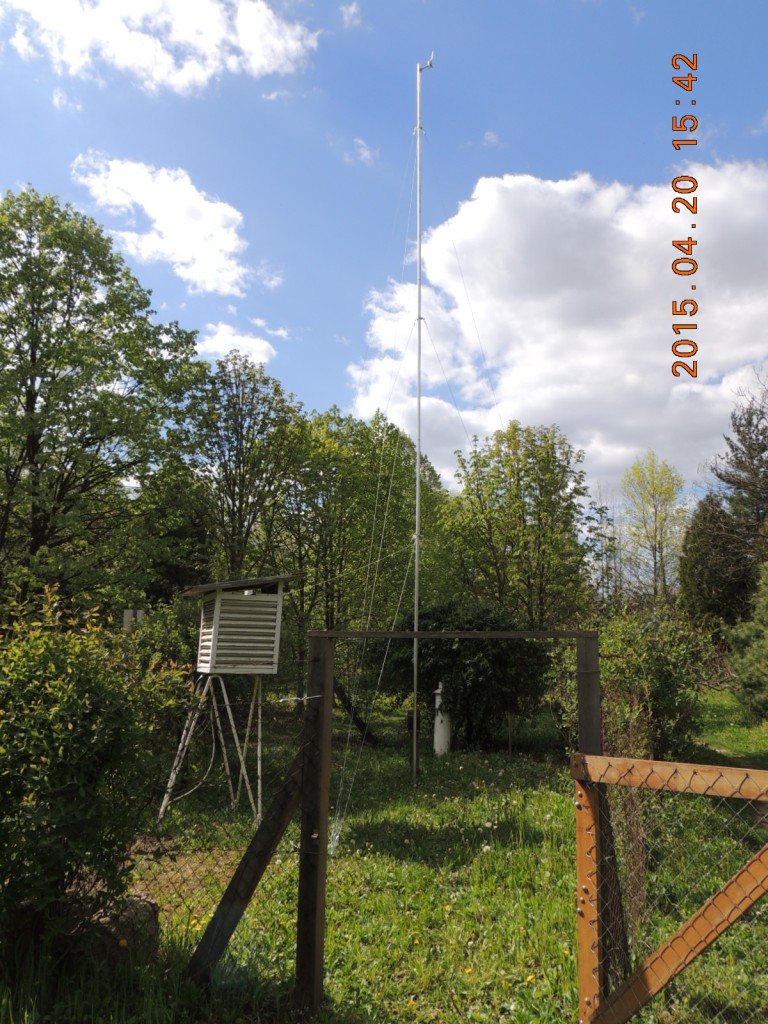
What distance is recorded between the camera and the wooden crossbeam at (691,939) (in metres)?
2.05

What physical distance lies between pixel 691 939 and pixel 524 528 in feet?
43.6

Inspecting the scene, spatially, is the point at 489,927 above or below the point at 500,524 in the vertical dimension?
below

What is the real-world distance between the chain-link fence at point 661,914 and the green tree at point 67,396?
9858 mm

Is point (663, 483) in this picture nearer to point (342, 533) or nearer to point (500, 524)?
point (500, 524)

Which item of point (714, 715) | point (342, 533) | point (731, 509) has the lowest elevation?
point (714, 715)

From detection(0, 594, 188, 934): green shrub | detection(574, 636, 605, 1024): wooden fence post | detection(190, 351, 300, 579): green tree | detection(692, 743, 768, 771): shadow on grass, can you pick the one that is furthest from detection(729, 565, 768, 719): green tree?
detection(0, 594, 188, 934): green shrub

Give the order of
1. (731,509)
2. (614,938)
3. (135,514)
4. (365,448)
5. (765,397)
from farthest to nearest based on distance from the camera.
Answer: (731,509) < (765,397) < (365,448) < (135,514) < (614,938)

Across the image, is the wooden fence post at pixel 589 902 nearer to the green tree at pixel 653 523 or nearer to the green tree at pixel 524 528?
the green tree at pixel 524 528

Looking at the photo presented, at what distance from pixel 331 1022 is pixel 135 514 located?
1144 cm

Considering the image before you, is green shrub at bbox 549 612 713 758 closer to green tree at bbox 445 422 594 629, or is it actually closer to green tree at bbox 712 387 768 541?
green tree at bbox 445 422 594 629

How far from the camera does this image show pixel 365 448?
55.4 feet

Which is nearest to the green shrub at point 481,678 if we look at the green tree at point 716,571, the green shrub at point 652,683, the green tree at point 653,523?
the green shrub at point 652,683

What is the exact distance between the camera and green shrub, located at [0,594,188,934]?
2750 millimetres

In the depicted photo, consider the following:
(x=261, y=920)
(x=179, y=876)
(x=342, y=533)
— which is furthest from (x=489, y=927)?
(x=342, y=533)
